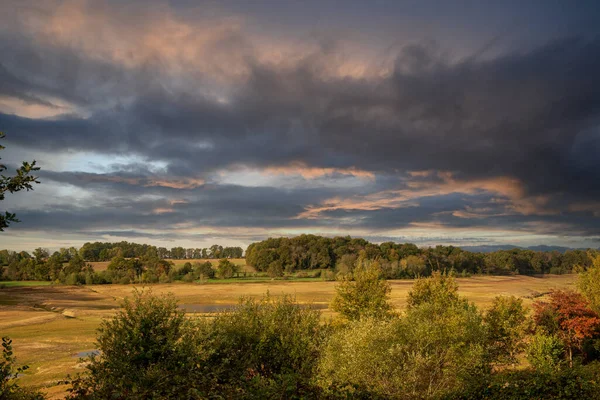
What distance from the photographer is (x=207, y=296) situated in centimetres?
12975

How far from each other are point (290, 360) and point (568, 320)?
31.1 meters

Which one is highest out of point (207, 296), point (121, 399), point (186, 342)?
point (186, 342)

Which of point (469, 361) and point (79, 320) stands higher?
point (469, 361)

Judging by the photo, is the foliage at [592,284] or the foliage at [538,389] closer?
the foliage at [538,389]

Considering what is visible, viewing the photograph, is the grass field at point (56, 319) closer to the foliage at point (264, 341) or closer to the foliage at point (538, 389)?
the foliage at point (264, 341)

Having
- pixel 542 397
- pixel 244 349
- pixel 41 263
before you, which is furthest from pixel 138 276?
pixel 542 397

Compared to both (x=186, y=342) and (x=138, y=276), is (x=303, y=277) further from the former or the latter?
(x=186, y=342)

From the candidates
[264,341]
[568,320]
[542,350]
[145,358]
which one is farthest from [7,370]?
[568,320]

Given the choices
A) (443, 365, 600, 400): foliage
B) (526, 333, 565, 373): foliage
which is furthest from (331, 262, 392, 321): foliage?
(443, 365, 600, 400): foliage

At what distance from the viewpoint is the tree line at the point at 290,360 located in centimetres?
1666

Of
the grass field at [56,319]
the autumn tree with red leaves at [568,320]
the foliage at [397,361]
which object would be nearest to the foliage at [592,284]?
the autumn tree with red leaves at [568,320]

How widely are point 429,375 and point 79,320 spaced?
85.5 meters

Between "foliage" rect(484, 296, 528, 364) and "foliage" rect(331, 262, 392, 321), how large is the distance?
430 inches

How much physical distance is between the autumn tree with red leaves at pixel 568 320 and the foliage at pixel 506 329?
2.03 metres
